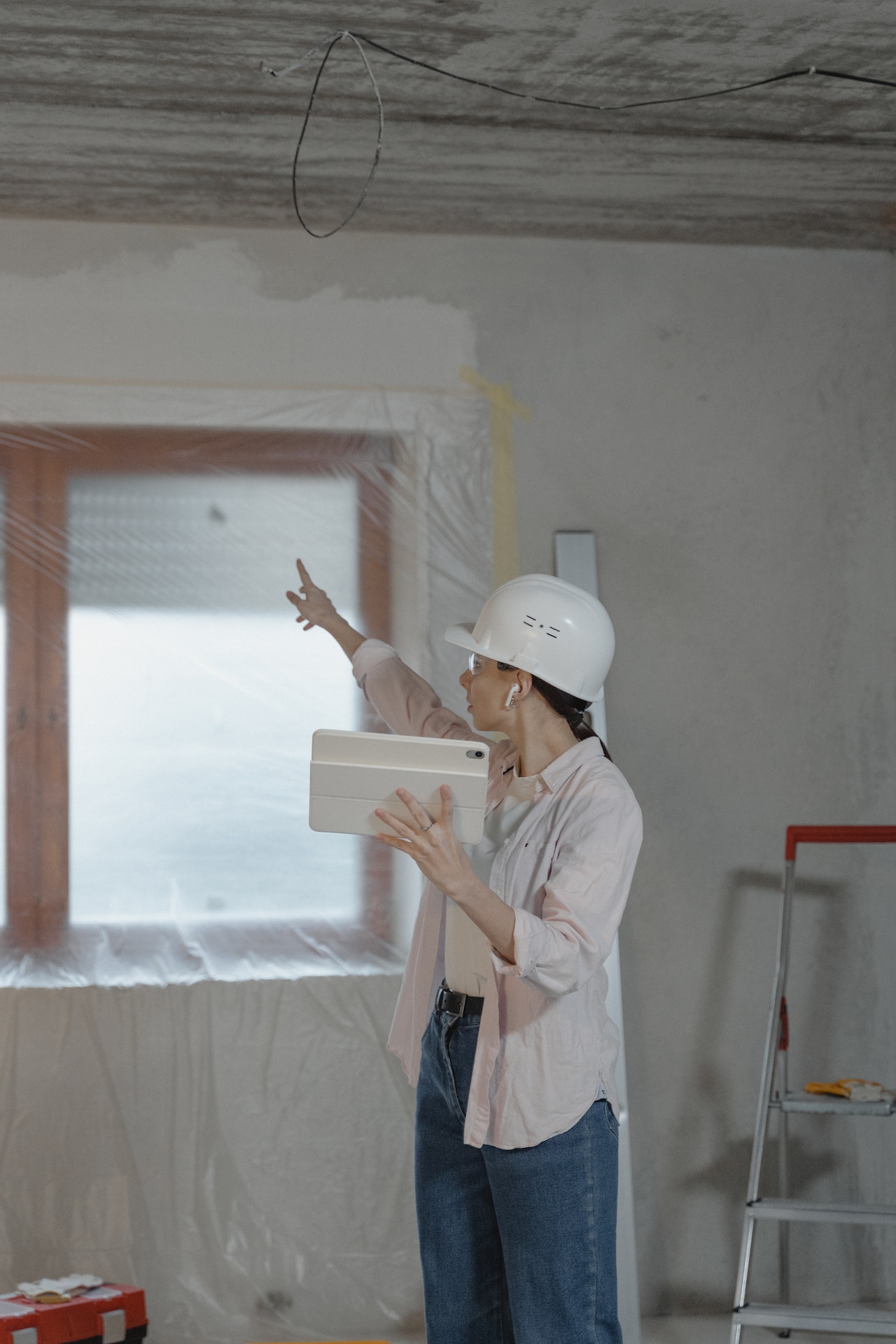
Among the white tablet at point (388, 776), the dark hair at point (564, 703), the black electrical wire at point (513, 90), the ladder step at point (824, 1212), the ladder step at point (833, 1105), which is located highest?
the black electrical wire at point (513, 90)

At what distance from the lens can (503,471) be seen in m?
2.79

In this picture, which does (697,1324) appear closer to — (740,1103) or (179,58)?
(740,1103)

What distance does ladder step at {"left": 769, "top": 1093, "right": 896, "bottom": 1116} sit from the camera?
93.4 inches

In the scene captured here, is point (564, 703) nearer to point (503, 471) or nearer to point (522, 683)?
point (522, 683)

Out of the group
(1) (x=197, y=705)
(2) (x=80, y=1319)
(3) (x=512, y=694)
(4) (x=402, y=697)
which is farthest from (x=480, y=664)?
(2) (x=80, y=1319)

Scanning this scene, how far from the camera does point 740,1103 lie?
2732 millimetres

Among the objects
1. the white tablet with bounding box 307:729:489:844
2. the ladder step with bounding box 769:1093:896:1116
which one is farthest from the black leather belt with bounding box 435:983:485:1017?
the ladder step with bounding box 769:1093:896:1116

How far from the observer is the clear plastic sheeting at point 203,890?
250 centimetres

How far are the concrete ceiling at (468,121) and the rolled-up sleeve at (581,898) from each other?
4.47 feet

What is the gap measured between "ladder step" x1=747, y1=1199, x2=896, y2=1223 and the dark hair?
1.25 m

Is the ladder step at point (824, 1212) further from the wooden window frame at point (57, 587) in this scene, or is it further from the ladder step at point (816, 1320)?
the wooden window frame at point (57, 587)

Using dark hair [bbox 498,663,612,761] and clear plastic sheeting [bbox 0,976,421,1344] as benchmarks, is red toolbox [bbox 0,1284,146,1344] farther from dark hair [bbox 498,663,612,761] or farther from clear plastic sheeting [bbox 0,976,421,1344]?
dark hair [bbox 498,663,612,761]

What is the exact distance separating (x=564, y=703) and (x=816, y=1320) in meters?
1.43

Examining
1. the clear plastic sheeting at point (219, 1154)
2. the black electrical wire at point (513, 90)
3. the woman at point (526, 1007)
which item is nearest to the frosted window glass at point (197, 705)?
the clear plastic sheeting at point (219, 1154)
